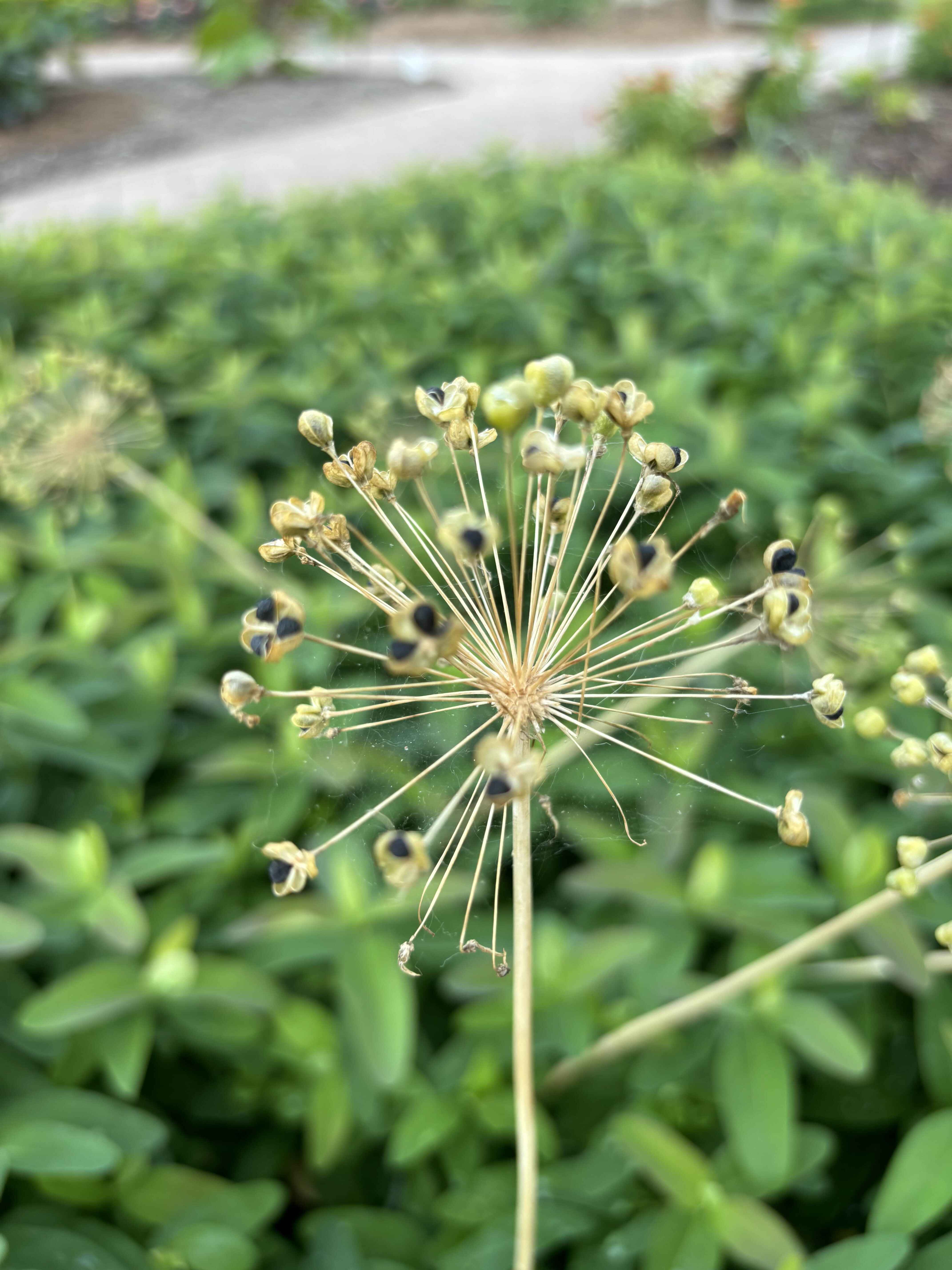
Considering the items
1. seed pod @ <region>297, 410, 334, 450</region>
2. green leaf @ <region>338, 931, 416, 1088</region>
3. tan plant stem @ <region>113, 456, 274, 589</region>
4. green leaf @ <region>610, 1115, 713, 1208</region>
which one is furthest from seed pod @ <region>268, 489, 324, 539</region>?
tan plant stem @ <region>113, 456, 274, 589</region>

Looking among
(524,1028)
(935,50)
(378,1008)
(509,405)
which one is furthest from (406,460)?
(935,50)

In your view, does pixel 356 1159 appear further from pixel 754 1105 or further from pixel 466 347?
pixel 466 347

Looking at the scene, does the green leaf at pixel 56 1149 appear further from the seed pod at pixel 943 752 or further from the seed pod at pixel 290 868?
the seed pod at pixel 943 752

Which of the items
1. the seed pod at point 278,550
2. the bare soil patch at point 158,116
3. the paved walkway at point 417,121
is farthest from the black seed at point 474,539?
the bare soil patch at point 158,116

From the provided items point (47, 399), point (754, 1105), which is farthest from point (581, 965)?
point (47, 399)

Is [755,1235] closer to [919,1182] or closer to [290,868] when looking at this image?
[919,1182]
